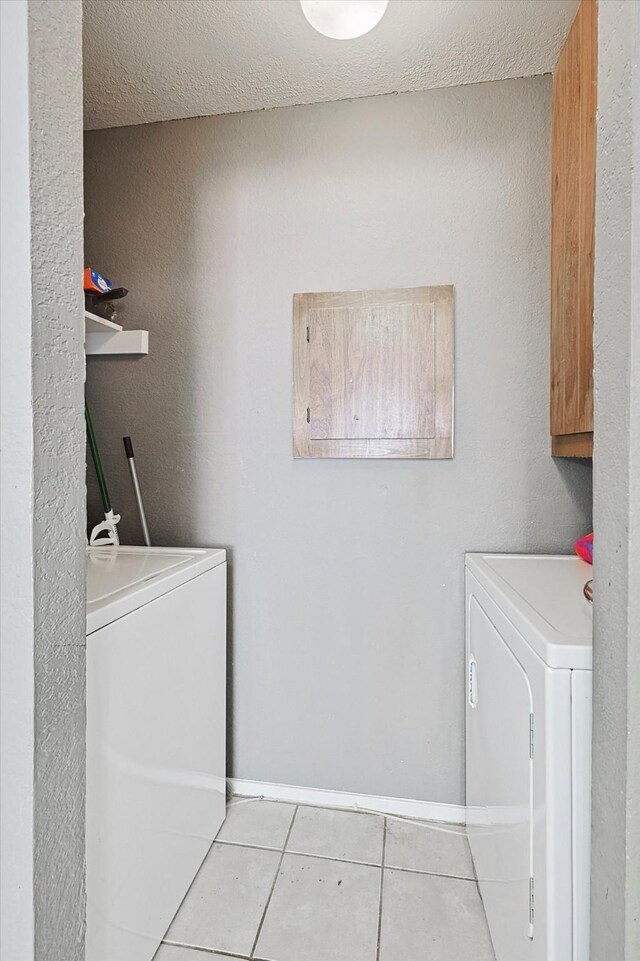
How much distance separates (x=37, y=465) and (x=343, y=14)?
4.62 ft

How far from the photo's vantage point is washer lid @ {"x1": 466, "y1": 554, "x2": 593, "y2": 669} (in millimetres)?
876

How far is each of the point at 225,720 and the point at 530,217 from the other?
200 cm

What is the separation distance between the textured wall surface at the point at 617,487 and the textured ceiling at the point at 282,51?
43.2 inches

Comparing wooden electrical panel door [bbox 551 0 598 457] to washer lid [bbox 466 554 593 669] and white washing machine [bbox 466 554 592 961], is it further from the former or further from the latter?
white washing machine [bbox 466 554 592 961]

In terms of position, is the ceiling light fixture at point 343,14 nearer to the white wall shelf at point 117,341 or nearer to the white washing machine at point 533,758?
the white wall shelf at point 117,341

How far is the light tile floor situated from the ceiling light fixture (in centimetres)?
237

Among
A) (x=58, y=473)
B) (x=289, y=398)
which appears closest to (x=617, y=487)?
(x=58, y=473)

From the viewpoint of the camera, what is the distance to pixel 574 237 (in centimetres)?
144

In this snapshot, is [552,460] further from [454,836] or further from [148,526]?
[148,526]

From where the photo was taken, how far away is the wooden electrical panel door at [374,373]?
1.84m

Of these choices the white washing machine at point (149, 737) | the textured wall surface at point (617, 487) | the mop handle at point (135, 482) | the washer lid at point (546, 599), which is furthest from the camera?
the mop handle at point (135, 482)

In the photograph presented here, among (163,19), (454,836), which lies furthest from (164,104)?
(454,836)

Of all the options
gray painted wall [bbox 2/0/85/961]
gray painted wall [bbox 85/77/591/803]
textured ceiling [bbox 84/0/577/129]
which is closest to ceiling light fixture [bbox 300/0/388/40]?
textured ceiling [bbox 84/0/577/129]

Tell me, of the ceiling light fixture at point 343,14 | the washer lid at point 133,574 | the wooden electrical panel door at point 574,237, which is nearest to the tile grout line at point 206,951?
the washer lid at point 133,574
